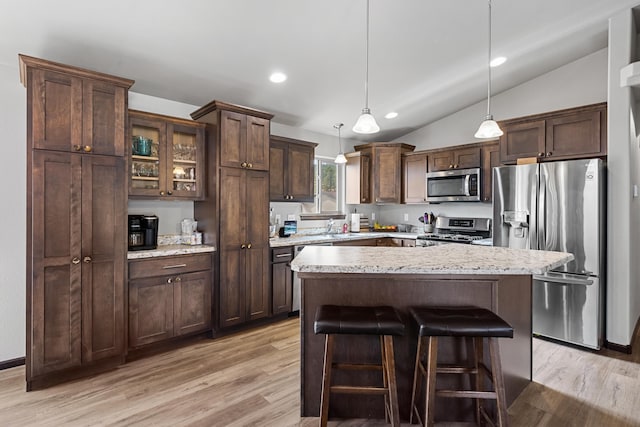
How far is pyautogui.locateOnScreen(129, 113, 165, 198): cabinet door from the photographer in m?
3.06

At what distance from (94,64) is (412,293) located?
307 cm

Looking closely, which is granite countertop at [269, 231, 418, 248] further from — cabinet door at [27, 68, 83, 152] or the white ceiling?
cabinet door at [27, 68, 83, 152]

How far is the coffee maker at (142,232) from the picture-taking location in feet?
9.79

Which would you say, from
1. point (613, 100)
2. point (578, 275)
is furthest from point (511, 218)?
point (613, 100)

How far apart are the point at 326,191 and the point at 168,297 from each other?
9.74 feet

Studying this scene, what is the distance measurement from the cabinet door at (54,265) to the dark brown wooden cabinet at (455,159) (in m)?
4.27

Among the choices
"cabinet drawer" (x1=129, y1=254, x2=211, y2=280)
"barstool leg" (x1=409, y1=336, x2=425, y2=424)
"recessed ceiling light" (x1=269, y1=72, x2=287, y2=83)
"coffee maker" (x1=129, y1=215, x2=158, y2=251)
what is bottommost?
"barstool leg" (x1=409, y1=336, x2=425, y2=424)

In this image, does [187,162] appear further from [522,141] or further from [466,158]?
[522,141]

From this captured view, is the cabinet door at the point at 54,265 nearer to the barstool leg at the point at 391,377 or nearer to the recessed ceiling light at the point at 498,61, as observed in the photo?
the barstool leg at the point at 391,377

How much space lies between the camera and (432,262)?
1.86 metres

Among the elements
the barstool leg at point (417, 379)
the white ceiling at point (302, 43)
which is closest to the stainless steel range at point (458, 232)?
the white ceiling at point (302, 43)

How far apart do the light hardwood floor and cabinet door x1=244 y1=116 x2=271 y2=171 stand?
188cm

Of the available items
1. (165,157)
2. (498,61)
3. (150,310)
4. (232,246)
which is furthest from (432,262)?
(498,61)

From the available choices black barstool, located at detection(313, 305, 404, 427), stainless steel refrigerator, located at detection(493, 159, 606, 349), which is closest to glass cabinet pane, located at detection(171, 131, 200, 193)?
black barstool, located at detection(313, 305, 404, 427)
